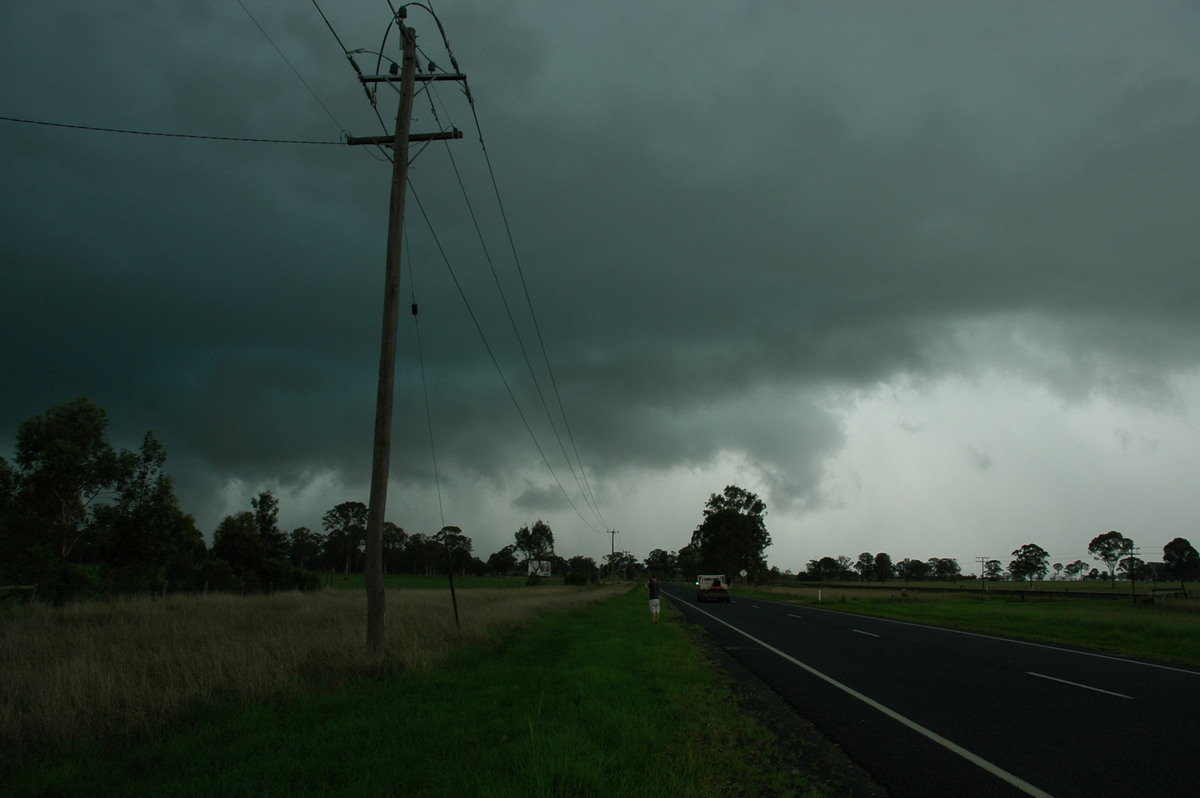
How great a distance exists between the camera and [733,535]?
107 m

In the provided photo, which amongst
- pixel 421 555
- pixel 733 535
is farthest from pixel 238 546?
pixel 421 555

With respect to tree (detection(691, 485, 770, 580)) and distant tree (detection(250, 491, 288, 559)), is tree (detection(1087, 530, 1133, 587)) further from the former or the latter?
distant tree (detection(250, 491, 288, 559))

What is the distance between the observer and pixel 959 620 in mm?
28500

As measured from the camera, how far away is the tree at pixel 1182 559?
5335 inches

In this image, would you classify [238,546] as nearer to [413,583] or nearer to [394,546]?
[413,583]

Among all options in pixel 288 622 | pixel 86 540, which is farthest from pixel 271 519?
pixel 288 622

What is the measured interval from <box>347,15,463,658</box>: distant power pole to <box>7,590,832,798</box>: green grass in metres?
1.84

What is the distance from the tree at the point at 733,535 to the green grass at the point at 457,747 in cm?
9948

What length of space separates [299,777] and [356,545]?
133377 mm

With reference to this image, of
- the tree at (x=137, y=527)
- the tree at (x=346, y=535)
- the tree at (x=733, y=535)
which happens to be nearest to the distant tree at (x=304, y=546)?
the tree at (x=346, y=535)

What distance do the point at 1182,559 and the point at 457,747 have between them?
182 m

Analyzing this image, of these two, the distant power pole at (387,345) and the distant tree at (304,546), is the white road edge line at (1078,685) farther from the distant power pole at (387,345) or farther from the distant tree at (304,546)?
the distant tree at (304,546)

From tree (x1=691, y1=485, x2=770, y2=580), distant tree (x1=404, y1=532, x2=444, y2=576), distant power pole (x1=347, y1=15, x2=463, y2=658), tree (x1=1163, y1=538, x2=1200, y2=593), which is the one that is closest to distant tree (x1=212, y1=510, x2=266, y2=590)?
distant power pole (x1=347, y1=15, x2=463, y2=658)

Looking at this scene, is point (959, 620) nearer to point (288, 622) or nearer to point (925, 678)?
point (925, 678)
